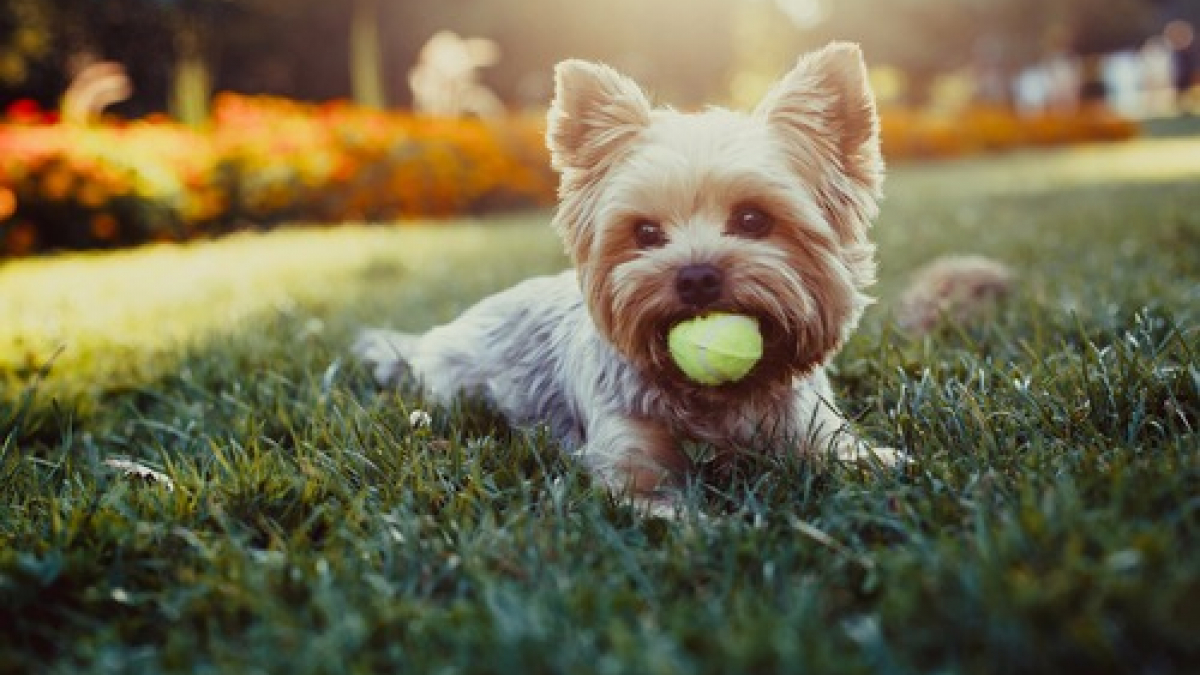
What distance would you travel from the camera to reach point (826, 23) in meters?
43.8

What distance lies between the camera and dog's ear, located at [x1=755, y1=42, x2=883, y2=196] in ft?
11.6

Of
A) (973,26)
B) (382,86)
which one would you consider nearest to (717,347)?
(382,86)

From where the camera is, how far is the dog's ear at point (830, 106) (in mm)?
3541

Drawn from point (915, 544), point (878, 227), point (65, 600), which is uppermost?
point (915, 544)

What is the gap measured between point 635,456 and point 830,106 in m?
1.40

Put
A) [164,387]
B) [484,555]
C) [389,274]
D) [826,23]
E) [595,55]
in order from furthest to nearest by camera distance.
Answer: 1. [826,23]
2. [595,55]
3. [389,274]
4. [164,387]
5. [484,555]

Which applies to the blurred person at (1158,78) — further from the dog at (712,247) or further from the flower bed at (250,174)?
the dog at (712,247)

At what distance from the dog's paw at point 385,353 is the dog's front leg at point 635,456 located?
1.46 metres

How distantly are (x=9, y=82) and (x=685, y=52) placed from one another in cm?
2147

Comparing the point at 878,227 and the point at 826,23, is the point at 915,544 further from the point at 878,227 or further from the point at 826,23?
the point at 826,23

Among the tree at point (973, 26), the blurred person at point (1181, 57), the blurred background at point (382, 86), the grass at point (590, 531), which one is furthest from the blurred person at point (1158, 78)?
the grass at point (590, 531)

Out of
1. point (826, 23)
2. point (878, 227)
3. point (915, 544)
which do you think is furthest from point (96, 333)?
point (826, 23)

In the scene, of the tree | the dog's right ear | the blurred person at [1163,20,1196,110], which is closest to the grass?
the dog's right ear

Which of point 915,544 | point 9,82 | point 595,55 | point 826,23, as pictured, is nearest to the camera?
point 915,544
